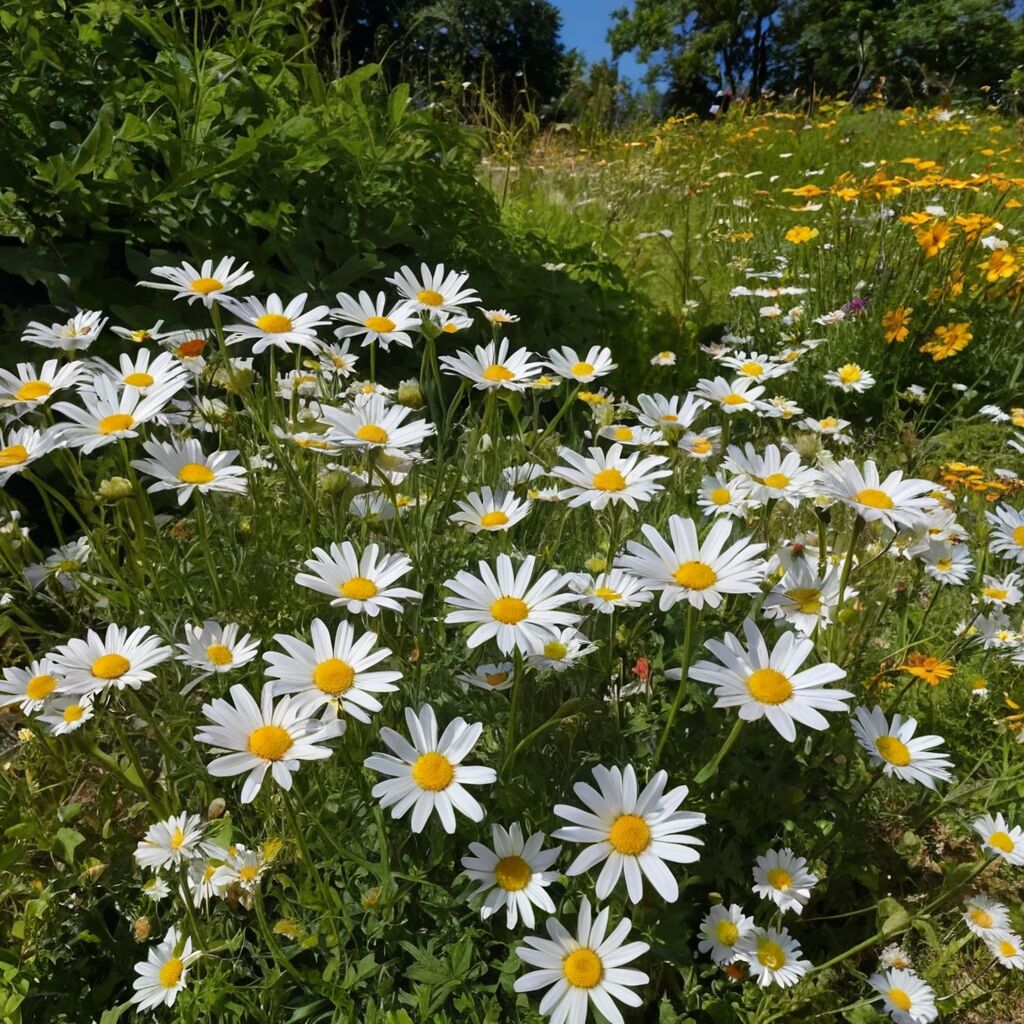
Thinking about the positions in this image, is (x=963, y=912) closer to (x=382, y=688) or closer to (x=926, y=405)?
(x=382, y=688)

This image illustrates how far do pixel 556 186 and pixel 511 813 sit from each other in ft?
18.0

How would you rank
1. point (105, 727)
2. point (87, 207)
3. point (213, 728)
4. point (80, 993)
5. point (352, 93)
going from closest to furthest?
1. point (213, 728)
2. point (80, 993)
3. point (105, 727)
4. point (87, 207)
5. point (352, 93)

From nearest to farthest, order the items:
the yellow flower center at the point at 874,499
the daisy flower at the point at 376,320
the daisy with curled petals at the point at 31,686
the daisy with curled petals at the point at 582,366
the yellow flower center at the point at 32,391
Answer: the yellow flower center at the point at 874,499 → the daisy with curled petals at the point at 31,686 → the yellow flower center at the point at 32,391 → the daisy flower at the point at 376,320 → the daisy with curled petals at the point at 582,366

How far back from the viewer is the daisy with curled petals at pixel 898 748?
48.6 inches

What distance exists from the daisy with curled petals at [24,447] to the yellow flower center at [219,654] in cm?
40

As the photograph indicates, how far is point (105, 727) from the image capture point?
5.69 feet

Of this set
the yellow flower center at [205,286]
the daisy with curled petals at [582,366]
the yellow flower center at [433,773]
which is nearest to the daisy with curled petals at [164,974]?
the yellow flower center at [433,773]

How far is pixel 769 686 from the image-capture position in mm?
1077

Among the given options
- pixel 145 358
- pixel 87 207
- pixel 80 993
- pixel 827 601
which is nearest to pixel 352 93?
pixel 87 207

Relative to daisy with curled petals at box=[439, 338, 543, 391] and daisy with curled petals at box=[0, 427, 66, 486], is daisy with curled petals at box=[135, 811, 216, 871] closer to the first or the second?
daisy with curled petals at box=[0, 427, 66, 486]

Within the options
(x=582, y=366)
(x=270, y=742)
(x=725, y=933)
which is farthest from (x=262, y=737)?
(x=582, y=366)

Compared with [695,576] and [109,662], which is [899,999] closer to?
[695,576]

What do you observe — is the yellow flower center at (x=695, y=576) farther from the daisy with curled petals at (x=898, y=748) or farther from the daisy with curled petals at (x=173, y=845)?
the daisy with curled petals at (x=173, y=845)

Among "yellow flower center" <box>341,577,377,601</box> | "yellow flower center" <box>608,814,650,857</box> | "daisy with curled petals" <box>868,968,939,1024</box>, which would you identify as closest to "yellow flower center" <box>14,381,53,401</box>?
"yellow flower center" <box>341,577,377,601</box>
